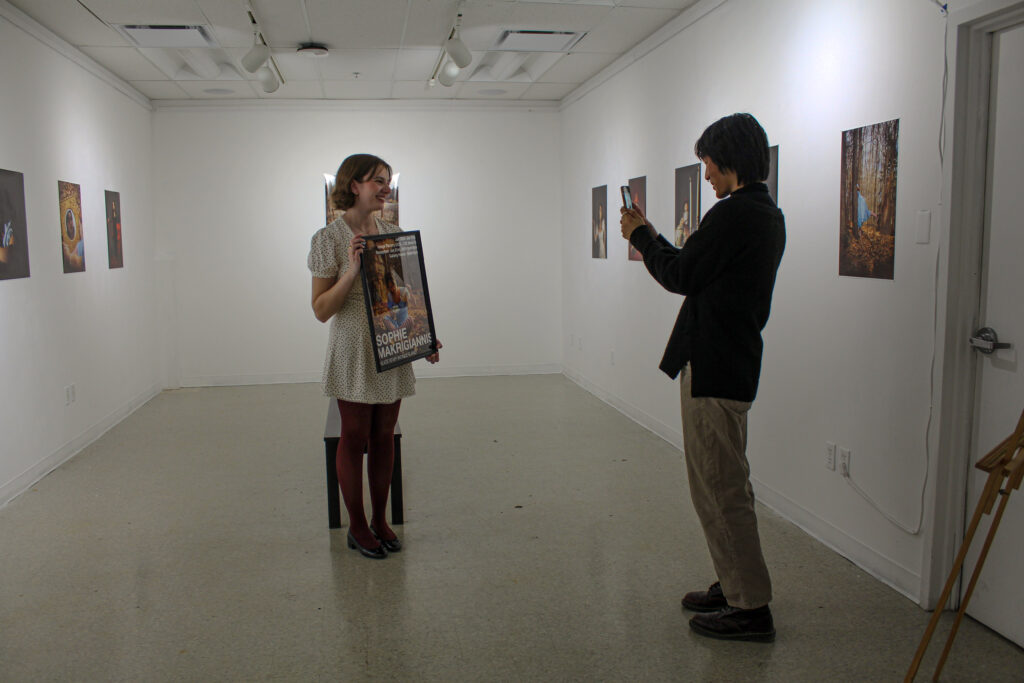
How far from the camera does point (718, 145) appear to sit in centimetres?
246

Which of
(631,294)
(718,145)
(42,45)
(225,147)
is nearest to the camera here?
(718,145)

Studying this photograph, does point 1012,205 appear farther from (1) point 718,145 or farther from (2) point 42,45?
(2) point 42,45

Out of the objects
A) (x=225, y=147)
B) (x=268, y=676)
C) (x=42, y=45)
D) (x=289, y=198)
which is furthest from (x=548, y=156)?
(x=268, y=676)

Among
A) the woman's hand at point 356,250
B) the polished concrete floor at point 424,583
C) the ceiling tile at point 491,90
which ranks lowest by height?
the polished concrete floor at point 424,583

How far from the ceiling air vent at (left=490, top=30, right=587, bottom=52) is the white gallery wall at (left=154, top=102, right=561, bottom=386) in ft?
6.94

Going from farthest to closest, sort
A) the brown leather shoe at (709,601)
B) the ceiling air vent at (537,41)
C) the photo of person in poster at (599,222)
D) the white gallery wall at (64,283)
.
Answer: the photo of person in poster at (599,222) < the ceiling air vent at (537,41) < the white gallery wall at (64,283) < the brown leather shoe at (709,601)

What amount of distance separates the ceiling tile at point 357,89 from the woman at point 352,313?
4.14 meters

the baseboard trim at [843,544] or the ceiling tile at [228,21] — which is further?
the ceiling tile at [228,21]

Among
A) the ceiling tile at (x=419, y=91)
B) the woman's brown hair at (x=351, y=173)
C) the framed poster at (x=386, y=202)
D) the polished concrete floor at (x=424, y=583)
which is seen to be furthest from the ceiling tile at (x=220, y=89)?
the woman's brown hair at (x=351, y=173)

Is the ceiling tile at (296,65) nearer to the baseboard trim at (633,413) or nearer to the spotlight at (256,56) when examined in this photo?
the spotlight at (256,56)

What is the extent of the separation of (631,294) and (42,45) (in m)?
4.21

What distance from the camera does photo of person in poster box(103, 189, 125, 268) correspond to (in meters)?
6.20

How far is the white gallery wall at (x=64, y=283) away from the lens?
14.6 ft

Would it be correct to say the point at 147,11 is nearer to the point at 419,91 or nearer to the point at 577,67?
the point at 419,91
